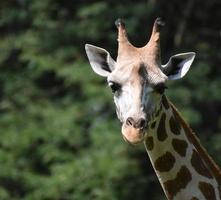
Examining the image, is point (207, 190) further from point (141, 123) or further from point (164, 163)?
point (141, 123)

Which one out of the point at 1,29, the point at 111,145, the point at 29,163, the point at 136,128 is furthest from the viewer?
the point at 1,29

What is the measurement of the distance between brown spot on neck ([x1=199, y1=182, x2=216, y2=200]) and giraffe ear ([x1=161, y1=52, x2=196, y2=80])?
64 cm

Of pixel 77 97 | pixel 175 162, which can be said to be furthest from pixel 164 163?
pixel 77 97

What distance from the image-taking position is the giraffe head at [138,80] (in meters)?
4.85

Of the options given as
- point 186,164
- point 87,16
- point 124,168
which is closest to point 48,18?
point 87,16

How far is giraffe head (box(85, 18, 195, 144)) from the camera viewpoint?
4846 mm

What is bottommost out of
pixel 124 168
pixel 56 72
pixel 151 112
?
pixel 124 168

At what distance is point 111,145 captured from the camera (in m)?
12.0

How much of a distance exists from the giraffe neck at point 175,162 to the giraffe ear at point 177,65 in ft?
0.57

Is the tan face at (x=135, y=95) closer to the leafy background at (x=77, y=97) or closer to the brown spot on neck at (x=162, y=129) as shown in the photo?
the brown spot on neck at (x=162, y=129)

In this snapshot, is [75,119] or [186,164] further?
[75,119]

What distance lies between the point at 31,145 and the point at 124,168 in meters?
1.39

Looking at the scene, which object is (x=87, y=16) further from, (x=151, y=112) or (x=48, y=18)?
(x=151, y=112)

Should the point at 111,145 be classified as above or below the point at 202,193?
below
